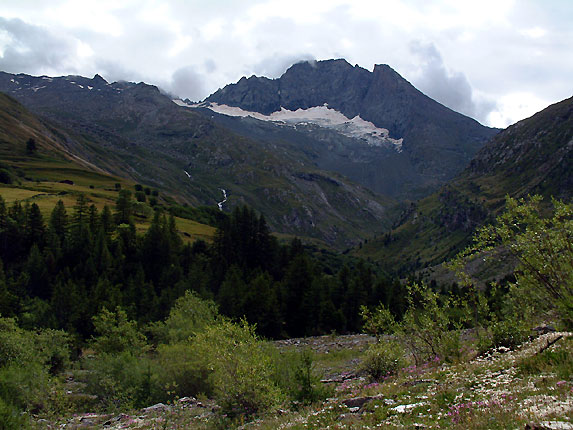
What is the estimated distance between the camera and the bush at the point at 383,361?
28125 mm

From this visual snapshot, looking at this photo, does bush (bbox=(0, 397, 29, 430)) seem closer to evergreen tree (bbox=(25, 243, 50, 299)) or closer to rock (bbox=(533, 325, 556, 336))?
rock (bbox=(533, 325, 556, 336))

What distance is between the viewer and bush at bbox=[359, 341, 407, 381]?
92.3ft

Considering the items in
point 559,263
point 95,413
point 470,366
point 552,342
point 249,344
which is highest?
point 559,263

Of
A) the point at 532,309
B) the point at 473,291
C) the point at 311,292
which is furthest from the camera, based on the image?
the point at 311,292

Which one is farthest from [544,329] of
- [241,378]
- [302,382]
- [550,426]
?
[241,378]

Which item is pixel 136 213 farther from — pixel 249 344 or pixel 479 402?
pixel 479 402

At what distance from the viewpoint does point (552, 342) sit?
742 inches

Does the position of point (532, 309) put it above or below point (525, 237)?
below

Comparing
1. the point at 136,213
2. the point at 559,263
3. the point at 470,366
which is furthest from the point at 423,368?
the point at 136,213

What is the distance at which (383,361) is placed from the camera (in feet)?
93.0

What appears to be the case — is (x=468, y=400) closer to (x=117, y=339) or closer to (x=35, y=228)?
(x=117, y=339)

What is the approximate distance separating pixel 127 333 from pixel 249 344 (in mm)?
35660

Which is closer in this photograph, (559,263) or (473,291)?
(559,263)

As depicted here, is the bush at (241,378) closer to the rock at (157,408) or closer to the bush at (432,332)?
the bush at (432,332)
